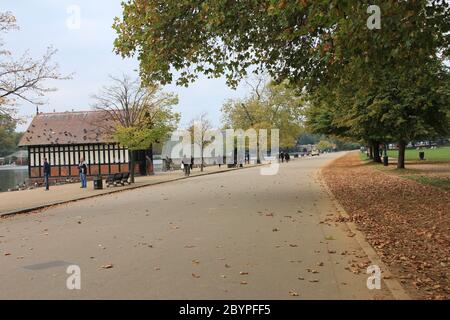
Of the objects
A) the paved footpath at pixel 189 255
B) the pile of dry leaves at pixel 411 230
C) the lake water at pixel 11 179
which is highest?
the pile of dry leaves at pixel 411 230

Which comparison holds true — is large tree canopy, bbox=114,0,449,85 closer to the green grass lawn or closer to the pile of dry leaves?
the pile of dry leaves

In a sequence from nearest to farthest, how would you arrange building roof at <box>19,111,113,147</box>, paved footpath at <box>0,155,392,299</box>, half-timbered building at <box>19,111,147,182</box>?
paved footpath at <box>0,155,392,299</box> < half-timbered building at <box>19,111,147,182</box> < building roof at <box>19,111,113,147</box>

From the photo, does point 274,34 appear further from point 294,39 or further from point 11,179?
point 11,179

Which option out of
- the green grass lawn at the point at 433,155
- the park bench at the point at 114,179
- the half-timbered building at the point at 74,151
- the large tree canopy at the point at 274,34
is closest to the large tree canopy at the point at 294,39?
the large tree canopy at the point at 274,34

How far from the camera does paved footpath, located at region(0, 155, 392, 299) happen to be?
6.05m

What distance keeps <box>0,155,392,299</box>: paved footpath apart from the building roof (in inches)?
1172

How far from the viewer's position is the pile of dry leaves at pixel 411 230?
20.7ft

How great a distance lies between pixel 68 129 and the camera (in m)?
45.1

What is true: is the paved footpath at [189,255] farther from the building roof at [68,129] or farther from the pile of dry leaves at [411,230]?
the building roof at [68,129]

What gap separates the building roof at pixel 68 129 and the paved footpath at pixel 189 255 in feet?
97.7

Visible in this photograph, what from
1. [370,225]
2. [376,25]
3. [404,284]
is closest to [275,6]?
[376,25]

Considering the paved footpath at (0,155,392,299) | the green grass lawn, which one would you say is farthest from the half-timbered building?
the green grass lawn

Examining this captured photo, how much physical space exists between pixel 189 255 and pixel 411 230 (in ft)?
15.7
